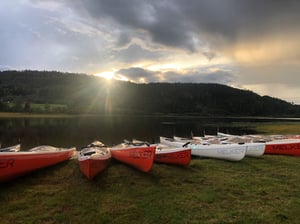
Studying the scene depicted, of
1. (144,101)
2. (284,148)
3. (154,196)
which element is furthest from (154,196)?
(144,101)

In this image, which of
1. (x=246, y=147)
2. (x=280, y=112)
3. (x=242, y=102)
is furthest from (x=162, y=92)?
(x=246, y=147)

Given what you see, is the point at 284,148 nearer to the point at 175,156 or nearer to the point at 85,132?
the point at 175,156

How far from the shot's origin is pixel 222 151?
1536 centimetres

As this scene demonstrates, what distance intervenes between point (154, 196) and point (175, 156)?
4.64m

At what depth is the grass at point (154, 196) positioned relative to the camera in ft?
23.9

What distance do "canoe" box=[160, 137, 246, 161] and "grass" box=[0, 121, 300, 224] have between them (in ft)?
7.74

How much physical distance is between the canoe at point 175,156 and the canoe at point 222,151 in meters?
3.05

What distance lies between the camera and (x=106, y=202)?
827cm

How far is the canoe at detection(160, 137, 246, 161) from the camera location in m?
14.9

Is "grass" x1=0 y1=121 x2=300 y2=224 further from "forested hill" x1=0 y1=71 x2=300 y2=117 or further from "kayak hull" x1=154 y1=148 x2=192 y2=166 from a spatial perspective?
"forested hill" x1=0 y1=71 x2=300 y2=117

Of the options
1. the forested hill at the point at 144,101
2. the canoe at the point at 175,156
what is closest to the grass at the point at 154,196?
the canoe at the point at 175,156

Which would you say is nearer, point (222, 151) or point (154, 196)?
point (154, 196)

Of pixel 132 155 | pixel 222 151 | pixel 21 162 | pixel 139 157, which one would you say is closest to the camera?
pixel 21 162

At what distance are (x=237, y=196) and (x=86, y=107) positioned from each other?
144m
